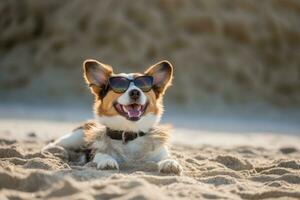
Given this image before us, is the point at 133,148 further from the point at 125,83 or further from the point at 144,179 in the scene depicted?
the point at 144,179

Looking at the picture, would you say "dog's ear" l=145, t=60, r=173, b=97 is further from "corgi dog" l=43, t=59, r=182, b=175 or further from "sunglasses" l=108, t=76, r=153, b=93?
"sunglasses" l=108, t=76, r=153, b=93

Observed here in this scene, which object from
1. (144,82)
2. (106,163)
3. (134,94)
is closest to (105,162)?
(106,163)

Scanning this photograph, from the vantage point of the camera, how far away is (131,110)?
21.0 ft

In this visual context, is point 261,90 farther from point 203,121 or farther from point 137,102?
point 137,102

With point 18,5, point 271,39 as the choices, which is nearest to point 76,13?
point 18,5

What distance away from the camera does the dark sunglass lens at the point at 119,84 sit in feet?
21.0

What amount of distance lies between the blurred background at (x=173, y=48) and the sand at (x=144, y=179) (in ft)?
40.1

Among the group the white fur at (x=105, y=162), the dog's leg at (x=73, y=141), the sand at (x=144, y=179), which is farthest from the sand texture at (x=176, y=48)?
the white fur at (x=105, y=162)

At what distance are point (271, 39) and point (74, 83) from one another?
6123 mm

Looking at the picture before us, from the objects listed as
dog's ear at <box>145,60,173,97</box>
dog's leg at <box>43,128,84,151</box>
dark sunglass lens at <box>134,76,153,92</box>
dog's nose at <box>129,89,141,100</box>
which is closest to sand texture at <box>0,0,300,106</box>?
dog's leg at <box>43,128,84,151</box>

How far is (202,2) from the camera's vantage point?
65.7ft

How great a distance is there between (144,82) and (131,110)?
0.31 metres

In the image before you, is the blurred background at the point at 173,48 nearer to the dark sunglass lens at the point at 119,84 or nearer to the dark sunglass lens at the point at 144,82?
the dark sunglass lens at the point at 144,82

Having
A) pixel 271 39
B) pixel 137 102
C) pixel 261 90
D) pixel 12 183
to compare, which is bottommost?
pixel 12 183
